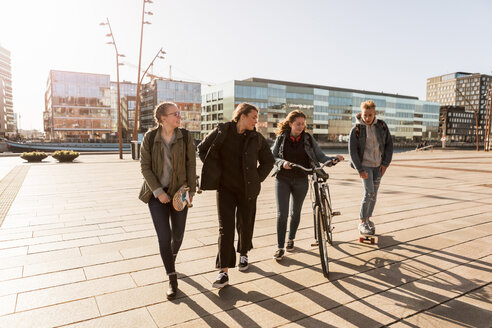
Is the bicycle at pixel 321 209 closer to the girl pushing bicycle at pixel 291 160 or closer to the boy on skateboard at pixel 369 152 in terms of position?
the girl pushing bicycle at pixel 291 160

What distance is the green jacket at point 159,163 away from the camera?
3127 mm

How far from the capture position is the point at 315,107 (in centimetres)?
9612

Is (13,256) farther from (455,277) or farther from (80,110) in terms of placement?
(80,110)

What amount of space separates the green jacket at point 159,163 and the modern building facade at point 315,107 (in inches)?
3028

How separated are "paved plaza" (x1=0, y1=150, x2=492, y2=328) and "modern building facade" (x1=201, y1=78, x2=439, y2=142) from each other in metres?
74.8

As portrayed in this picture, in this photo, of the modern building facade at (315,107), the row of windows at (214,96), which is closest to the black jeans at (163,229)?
the modern building facade at (315,107)

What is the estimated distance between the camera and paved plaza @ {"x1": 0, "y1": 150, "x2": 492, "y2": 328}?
2.76 metres

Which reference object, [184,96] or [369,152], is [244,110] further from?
[184,96]

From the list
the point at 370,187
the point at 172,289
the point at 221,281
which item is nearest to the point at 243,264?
the point at 221,281

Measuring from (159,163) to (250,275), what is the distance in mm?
1535

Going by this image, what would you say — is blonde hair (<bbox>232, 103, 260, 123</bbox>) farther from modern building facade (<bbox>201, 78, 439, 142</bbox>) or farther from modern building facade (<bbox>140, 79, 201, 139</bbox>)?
modern building facade (<bbox>140, 79, 201, 139</bbox>)

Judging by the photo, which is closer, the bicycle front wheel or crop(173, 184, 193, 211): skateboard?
crop(173, 184, 193, 211): skateboard

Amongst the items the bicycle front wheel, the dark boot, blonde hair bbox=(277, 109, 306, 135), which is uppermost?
blonde hair bbox=(277, 109, 306, 135)

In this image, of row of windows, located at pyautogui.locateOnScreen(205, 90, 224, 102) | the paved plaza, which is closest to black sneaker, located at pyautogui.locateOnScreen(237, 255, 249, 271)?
the paved plaza
